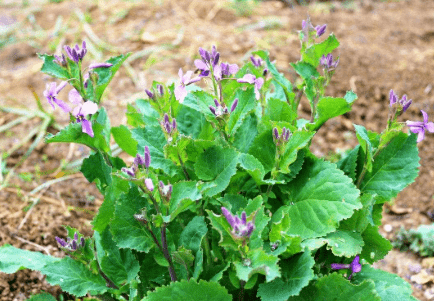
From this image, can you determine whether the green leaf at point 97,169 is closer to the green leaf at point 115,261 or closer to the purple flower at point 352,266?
the green leaf at point 115,261

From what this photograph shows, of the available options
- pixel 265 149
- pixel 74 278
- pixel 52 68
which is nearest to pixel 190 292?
pixel 74 278

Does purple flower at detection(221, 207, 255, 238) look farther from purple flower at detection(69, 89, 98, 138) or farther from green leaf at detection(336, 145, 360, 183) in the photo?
green leaf at detection(336, 145, 360, 183)

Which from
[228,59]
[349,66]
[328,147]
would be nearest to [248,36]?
[228,59]

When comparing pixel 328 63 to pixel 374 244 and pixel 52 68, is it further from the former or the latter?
pixel 52 68

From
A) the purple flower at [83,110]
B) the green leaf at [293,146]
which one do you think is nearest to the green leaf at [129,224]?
the purple flower at [83,110]

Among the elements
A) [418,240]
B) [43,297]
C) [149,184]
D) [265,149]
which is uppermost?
[149,184]

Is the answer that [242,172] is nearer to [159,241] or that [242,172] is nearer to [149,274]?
[159,241]
